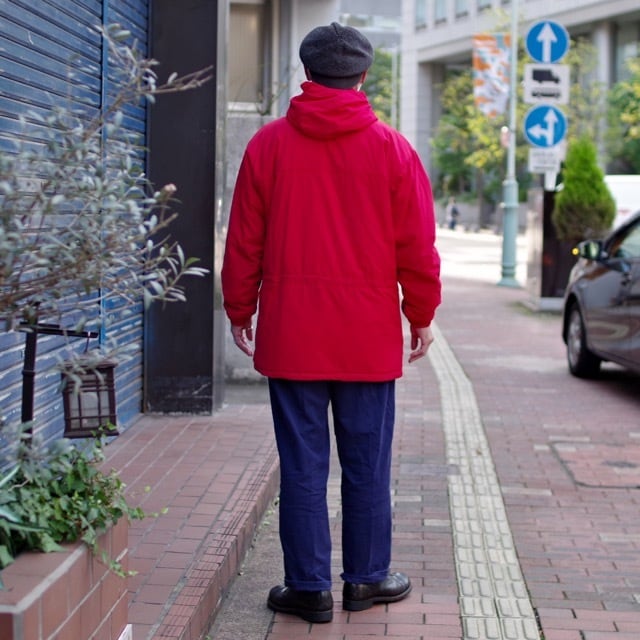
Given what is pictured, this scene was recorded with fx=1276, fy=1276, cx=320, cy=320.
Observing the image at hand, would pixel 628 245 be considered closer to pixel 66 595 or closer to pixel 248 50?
pixel 248 50

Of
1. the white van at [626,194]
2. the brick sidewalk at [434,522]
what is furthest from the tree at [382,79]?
the brick sidewalk at [434,522]

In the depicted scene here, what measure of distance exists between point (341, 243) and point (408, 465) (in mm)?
3268

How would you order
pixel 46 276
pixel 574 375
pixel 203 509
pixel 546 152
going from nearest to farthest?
pixel 46 276 < pixel 203 509 < pixel 574 375 < pixel 546 152

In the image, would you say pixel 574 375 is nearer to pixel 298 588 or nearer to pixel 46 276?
pixel 298 588

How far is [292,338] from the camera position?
4.35 meters

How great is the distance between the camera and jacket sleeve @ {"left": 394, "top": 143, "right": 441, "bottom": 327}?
4332 millimetres

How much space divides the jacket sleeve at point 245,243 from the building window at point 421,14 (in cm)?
6315

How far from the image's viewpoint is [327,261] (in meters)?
4.31

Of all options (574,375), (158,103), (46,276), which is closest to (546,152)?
(574,375)

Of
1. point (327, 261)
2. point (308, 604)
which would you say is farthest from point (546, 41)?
point (308, 604)

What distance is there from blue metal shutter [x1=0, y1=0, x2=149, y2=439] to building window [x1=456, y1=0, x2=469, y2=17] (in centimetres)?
5582

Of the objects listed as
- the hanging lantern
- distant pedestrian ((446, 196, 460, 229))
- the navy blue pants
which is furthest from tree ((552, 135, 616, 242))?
distant pedestrian ((446, 196, 460, 229))

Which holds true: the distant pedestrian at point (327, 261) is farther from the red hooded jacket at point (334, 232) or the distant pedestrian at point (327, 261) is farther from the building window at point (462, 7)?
the building window at point (462, 7)

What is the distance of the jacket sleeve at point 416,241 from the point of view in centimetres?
433
